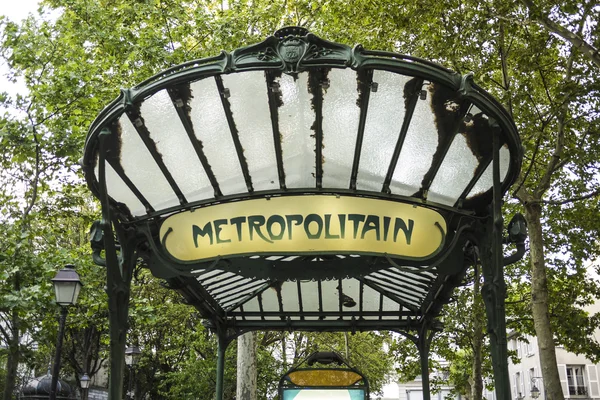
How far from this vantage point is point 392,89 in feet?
14.4

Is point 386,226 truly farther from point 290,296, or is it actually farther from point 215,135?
point 290,296

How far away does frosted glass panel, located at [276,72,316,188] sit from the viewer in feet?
14.7

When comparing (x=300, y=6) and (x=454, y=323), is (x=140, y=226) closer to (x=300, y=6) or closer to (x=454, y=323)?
(x=300, y=6)

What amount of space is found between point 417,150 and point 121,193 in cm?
257

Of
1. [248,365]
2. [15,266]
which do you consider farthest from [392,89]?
[248,365]

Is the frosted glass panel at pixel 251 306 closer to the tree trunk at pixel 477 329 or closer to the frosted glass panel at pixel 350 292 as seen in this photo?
the frosted glass panel at pixel 350 292

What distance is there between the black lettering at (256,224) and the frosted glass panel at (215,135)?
41 centimetres

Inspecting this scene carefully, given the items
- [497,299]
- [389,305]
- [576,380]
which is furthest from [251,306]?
[576,380]

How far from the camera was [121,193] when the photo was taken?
5.38 metres

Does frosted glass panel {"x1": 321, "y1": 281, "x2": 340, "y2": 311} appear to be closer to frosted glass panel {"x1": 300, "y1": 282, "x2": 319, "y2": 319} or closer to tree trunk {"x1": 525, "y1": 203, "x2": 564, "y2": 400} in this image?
frosted glass panel {"x1": 300, "y1": 282, "x2": 319, "y2": 319}

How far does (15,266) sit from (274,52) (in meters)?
10.6

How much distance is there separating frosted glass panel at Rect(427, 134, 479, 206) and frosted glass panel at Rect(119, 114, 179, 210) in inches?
91.0

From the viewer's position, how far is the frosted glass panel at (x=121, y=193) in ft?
17.1

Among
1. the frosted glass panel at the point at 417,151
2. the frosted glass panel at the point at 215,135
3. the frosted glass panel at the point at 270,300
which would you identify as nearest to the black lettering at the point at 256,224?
the frosted glass panel at the point at 215,135
